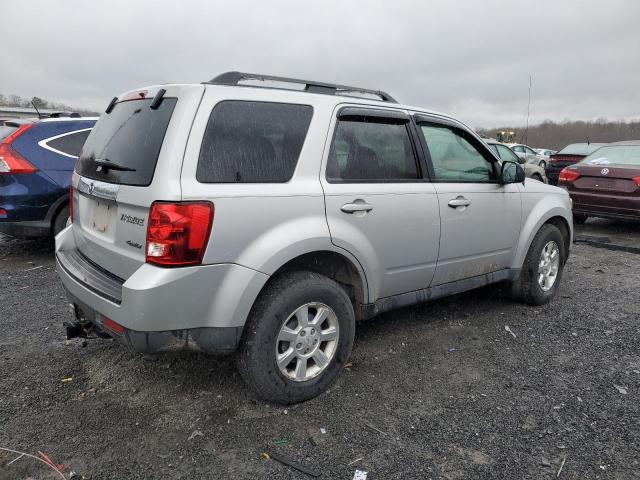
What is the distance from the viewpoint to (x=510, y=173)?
4.12 meters

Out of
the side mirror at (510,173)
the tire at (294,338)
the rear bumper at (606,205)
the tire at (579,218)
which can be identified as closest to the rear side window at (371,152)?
the tire at (294,338)

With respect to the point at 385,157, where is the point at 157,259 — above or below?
below

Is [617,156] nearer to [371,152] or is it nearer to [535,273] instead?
[535,273]

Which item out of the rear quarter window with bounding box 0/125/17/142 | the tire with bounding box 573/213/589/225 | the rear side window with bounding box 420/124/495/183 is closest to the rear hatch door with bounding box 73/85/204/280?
the rear side window with bounding box 420/124/495/183

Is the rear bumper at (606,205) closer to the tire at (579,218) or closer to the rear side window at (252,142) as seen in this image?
the tire at (579,218)

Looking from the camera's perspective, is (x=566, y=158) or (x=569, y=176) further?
(x=566, y=158)

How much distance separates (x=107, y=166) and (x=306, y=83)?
1.33 m

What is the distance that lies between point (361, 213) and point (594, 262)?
15.9ft

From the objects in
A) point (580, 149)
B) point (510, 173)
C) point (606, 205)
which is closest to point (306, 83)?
point (510, 173)

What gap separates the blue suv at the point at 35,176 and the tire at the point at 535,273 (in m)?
5.07

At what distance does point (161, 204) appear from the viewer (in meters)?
2.40

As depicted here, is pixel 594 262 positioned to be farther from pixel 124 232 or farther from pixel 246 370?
pixel 124 232

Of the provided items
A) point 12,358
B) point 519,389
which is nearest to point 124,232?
point 12,358

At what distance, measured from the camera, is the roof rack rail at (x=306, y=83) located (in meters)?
2.80
